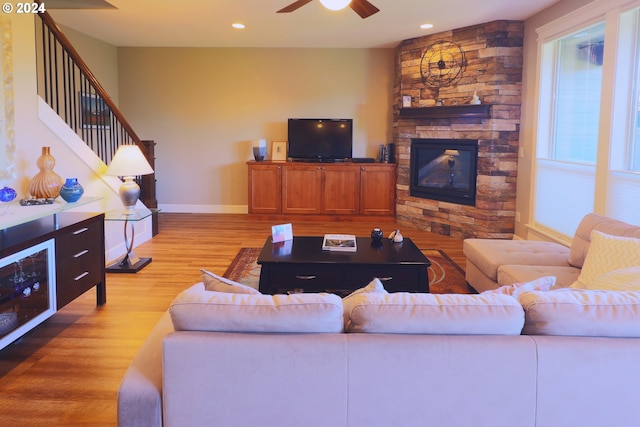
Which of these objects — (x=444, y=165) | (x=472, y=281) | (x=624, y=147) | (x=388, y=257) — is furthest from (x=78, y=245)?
(x=444, y=165)

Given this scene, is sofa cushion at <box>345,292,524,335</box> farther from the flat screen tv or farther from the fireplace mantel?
the flat screen tv

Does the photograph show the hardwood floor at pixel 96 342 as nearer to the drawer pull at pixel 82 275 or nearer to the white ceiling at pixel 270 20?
the drawer pull at pixel 82 275

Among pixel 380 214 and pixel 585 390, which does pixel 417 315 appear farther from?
pixel 380 214

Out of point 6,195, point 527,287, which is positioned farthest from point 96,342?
point 527,287

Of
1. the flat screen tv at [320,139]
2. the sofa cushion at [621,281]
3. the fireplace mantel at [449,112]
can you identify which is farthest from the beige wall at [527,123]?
the sofa cushion at [621,281]

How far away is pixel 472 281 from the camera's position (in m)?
4.26

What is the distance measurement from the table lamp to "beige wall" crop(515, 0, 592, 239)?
4.10 metres

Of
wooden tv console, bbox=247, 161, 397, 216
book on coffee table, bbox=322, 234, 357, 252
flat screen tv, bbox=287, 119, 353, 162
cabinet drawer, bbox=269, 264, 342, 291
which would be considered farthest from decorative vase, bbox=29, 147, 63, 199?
flat screen tv, bbox=287, 119, 353, 162

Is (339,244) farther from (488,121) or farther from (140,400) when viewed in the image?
(488,121)

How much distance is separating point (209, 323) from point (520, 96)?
543 centimetres

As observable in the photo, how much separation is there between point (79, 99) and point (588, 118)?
19.0ft

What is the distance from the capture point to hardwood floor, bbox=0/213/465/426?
8.10 feet

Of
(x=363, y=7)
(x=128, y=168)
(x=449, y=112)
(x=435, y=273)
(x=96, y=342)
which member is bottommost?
(x=96, y=342)

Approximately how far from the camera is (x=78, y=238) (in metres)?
3.61
